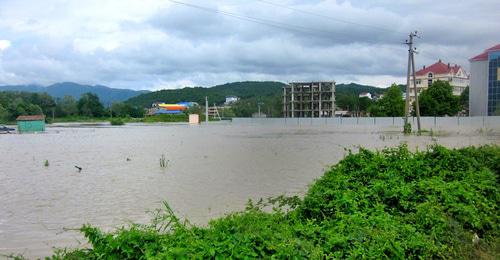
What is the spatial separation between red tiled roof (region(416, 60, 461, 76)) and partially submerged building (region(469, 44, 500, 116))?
34011mm

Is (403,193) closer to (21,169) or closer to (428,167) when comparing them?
(428,167)

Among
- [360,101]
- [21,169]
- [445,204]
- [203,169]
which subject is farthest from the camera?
[360,101]

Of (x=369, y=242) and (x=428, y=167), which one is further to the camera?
(x=428, y=167)

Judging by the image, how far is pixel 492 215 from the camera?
609 cm

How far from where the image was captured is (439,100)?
86.2 metres

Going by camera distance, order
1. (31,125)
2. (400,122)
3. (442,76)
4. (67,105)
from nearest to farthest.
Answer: (31,125) < (400,122) < (442,76) < (67,105)

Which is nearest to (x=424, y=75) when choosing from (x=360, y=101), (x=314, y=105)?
(x=360, y=101)

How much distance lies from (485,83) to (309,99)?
46.9 metres

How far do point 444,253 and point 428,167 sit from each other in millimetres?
2796

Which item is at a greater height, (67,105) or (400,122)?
(67,105)

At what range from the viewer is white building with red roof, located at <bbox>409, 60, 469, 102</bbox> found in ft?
393

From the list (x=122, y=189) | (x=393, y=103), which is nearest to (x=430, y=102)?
(x=393, y=103)

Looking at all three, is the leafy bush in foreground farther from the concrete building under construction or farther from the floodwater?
the concrete building under construction

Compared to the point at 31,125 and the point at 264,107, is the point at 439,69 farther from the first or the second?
the point at 31,125
